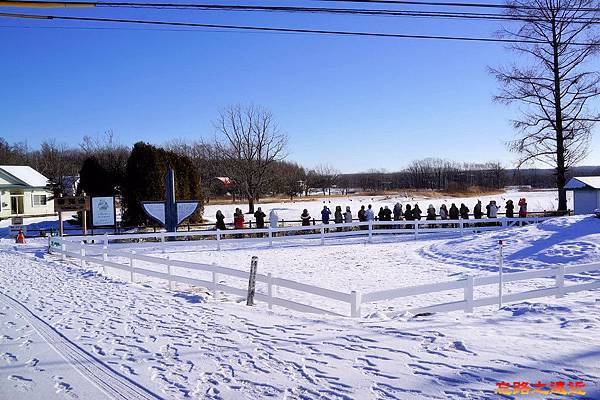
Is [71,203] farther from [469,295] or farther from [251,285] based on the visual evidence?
[469,295]

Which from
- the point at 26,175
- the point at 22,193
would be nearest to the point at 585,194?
the point at 22,193

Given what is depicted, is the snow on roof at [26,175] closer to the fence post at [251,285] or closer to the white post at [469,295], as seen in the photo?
the fence post at [251,285]

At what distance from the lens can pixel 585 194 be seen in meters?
28.5

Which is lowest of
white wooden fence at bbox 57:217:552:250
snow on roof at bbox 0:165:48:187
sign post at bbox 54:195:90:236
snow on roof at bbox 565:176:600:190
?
white wooden fence at bbox 57:217:552:250

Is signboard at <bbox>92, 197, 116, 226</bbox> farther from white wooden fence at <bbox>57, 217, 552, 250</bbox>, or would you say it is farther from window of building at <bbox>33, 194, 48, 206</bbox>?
window of building at <bbox>33, 194, 48, 206</bbox>

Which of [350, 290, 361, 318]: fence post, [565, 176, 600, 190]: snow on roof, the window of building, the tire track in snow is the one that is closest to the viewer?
the tire track in snow

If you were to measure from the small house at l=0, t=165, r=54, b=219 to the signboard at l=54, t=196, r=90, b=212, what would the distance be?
68.6 feet

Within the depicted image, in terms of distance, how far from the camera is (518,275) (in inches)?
361

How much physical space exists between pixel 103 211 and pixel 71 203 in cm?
403

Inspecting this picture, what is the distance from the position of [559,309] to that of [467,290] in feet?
4.89

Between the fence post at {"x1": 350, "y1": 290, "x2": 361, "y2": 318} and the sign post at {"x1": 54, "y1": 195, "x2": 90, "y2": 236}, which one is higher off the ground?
the sign post at {"x1": 54, "y1": 195, "x2": 90, "y2": 236}

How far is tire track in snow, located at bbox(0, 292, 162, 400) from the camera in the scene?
505 cm

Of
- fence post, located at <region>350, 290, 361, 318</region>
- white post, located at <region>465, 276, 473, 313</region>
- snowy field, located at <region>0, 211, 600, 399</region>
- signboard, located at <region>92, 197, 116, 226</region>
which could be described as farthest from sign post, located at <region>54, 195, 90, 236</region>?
white post, located at <region>465, 276, 473, 313</region>

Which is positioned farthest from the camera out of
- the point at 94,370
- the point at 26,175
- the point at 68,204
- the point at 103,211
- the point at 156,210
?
the point at 26,175
